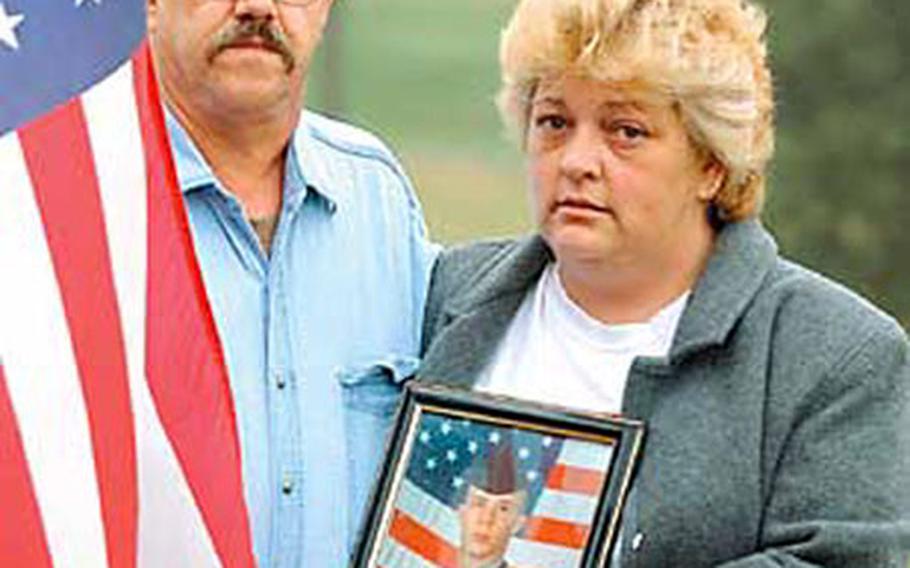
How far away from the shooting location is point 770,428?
3.90m

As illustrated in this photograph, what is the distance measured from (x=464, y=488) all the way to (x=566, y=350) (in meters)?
0.30

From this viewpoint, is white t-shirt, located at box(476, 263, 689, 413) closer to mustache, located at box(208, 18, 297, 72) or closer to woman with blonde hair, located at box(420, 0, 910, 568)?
woman with blonde hair, located at box(420, 0, 910, 568)

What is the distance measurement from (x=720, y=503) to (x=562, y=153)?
482 mm

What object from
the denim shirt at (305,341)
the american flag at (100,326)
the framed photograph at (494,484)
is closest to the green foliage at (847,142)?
the denim shirt at (305,341)

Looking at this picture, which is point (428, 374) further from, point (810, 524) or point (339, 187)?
point (810, 524)

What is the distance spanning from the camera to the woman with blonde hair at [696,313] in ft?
12.7

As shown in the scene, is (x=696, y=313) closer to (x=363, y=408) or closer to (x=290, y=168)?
(x=363, y=408)

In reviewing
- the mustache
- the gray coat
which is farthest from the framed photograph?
the mustache

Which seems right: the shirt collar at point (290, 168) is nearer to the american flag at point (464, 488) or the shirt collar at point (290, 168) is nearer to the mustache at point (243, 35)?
the mustache at point (243, 35)

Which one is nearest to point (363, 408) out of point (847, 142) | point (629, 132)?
point (629, 132)

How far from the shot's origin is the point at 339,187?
4.36 m

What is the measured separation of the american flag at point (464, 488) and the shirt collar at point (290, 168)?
0.49 metres

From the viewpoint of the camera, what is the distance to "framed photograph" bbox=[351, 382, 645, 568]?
3.80 m

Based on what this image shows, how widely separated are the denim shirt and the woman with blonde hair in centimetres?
21
